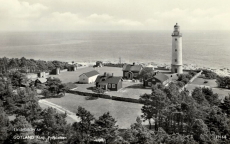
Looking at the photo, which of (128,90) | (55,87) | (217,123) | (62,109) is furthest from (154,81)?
(217,123)

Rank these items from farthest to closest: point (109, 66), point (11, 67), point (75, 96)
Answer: point (109, 66), point (11, 67), point (75, 96)

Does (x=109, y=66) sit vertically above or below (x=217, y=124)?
above

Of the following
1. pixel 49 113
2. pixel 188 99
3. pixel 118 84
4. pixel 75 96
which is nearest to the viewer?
pixel 49 113

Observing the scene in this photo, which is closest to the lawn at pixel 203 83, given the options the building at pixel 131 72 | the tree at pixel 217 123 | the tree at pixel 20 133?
the building at pixel 131 72

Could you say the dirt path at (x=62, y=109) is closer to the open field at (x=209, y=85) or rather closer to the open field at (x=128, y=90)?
the open field at (x=128, y=90)

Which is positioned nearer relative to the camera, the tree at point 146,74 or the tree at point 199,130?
the tree at point 199,130

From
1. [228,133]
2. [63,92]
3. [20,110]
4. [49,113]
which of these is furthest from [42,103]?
[228,133]

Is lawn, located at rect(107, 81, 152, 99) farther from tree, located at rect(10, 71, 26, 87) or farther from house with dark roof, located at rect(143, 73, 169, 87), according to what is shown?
tree, located at rect(10, 71, 26, 87)

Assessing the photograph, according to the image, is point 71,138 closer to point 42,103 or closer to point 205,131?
point 205,131
